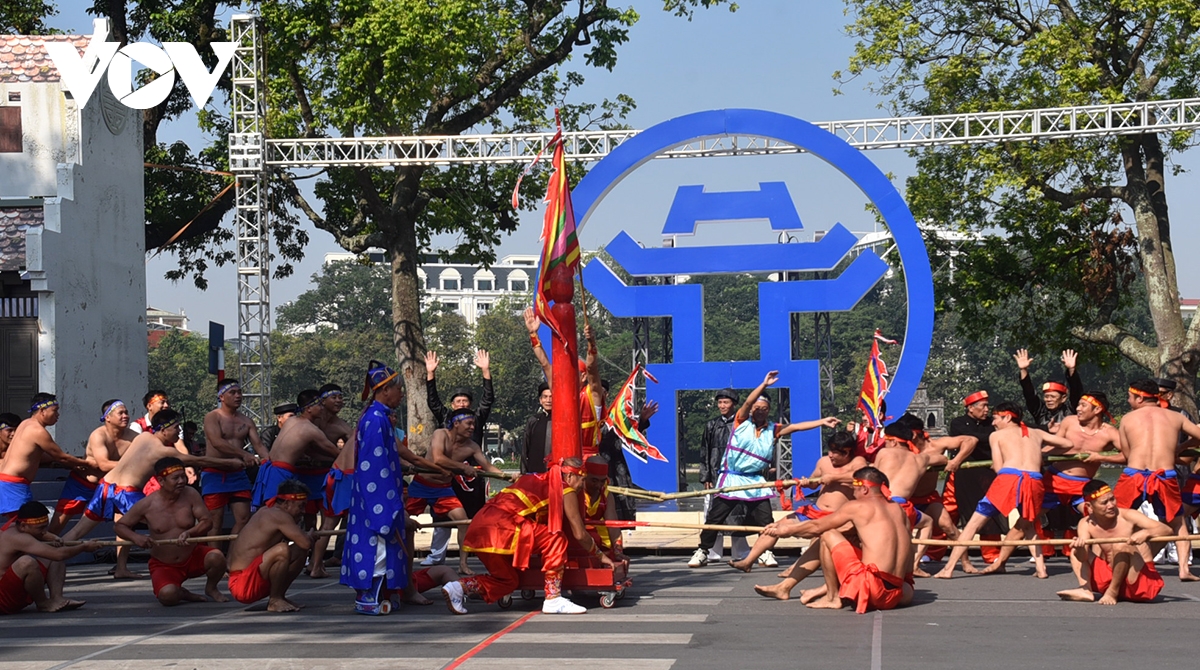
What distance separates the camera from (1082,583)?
9.52 meters

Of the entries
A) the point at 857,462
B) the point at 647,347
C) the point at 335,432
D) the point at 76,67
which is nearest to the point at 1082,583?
the point at 857,462

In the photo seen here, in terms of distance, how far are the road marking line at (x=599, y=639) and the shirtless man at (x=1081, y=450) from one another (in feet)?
15.0

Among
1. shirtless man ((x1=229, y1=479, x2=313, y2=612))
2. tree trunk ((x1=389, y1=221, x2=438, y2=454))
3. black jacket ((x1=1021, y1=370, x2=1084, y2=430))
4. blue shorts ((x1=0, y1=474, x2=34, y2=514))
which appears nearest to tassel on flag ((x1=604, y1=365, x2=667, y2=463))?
shirtless man ((x1=229, y1=479, x2=313, y2=612))

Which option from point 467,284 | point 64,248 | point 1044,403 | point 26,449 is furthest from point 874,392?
point 467,284

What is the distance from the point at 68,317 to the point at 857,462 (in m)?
12.5

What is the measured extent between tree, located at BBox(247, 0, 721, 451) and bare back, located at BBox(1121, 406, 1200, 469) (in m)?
14.8

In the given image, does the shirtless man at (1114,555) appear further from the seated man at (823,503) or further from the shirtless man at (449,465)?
the shirtless man at (449,465)

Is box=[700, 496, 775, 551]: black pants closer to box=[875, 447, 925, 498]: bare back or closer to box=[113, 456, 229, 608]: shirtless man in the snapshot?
box=[875, 447, 925, 498]: bare back

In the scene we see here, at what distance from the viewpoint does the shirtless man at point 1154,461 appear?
1036 cm

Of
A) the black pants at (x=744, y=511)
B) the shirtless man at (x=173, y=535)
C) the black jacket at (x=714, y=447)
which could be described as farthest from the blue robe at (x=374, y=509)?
the black jacket at (x=714, y=447)

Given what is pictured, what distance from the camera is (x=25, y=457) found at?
11.2m

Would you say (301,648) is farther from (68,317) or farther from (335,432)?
(68,317)

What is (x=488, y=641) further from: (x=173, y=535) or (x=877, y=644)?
(x=173, y=535)

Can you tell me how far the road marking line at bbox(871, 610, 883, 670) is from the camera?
23.1ft
